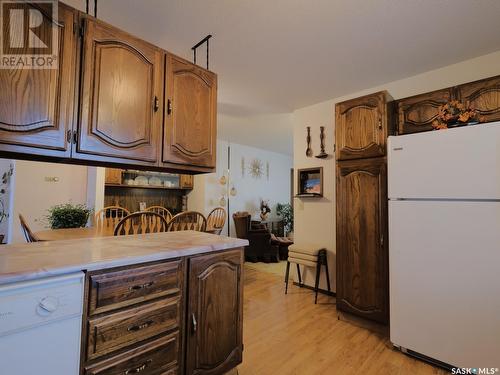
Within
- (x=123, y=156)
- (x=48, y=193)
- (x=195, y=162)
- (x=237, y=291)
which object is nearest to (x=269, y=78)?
(x=195, y=162)

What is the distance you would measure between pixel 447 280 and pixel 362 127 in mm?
1512

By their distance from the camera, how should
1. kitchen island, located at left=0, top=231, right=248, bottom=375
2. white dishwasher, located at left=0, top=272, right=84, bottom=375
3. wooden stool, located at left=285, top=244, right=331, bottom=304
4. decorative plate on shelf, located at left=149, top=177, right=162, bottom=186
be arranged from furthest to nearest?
1. decorative plate on shelf, located at left=149, top=177, right=162, bottom=186
2. wooden stool, located at left=285, top=244, right=331, bottom=304
3. kitchen island, located at left=0, top=231, right=248, bottom=375
4. white dishwasher, located at left=0, top=272, right=84, bottom=375

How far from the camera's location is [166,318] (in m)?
1.29

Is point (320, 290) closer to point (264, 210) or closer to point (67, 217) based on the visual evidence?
point (264, 210)

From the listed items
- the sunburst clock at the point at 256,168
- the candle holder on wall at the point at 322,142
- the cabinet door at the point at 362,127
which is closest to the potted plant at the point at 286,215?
the sunburst clock at the point at 256,168

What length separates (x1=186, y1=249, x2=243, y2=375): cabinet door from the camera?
4.56 feet

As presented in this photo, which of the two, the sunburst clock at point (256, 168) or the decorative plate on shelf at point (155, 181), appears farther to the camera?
→ the sunburst clock at point (256, 168)

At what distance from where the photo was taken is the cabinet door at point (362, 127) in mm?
2383

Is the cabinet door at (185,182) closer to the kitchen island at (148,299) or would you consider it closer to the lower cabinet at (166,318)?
the kitchen island at (148,299)

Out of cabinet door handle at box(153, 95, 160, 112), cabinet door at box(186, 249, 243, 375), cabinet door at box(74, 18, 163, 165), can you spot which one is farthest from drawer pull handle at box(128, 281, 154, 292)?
cabinet door handle at box(153, 95, 160, 112)

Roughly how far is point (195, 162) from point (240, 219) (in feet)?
10.5

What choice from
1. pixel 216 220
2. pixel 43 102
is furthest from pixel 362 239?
pixel 43 102

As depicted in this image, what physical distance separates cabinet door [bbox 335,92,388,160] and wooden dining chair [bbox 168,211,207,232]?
175 centimetres

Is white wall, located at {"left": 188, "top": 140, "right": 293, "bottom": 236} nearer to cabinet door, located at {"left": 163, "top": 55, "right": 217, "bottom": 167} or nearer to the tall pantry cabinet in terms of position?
the tall pantry cabinet
